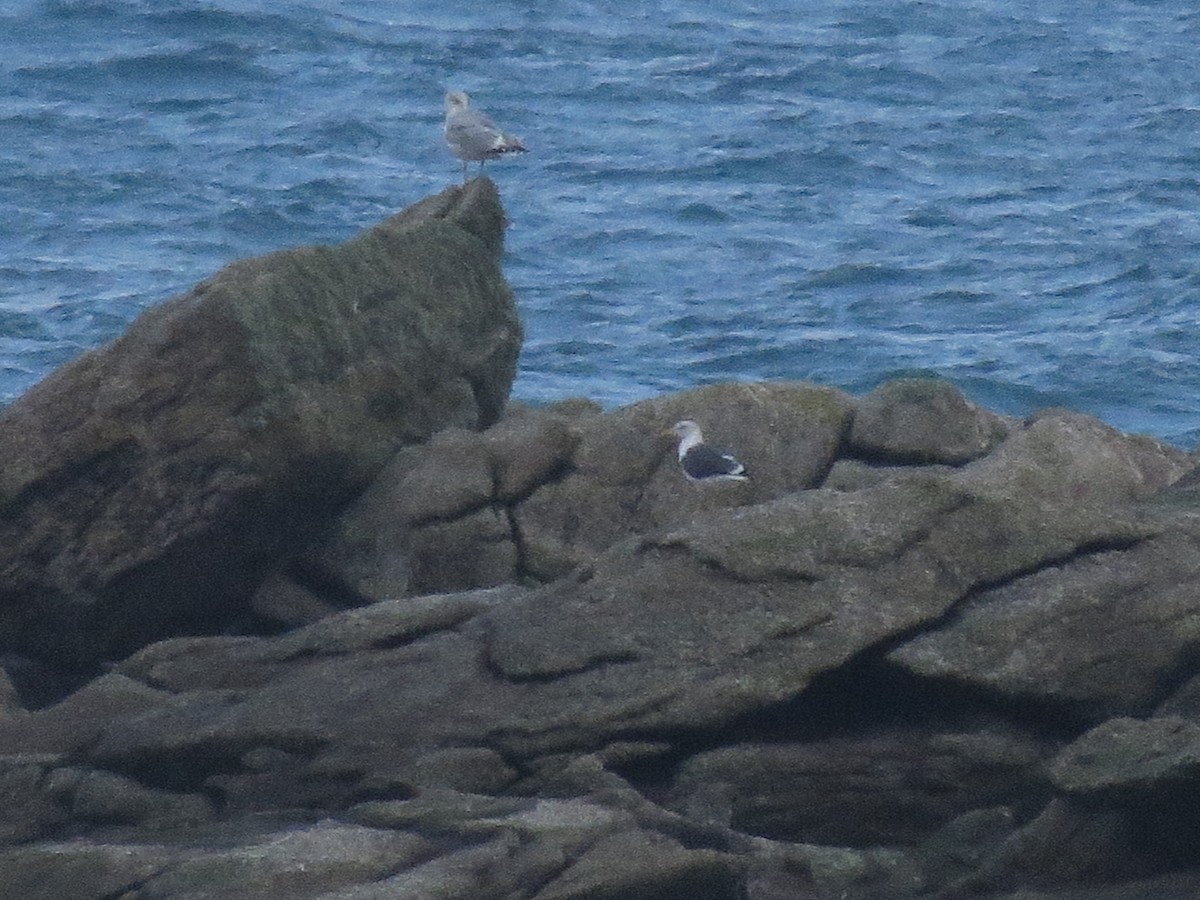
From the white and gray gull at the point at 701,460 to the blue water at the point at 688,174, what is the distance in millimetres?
12994

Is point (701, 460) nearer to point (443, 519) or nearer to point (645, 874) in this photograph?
point (443, 519)

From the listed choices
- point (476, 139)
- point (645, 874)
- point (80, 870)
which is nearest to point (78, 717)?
point (80, 870)

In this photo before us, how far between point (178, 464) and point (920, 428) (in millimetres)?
4287

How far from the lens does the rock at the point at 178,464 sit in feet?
40.5

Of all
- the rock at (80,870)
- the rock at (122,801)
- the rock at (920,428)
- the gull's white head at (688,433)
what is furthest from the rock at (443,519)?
the rock at (80,870)

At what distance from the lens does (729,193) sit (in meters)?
36.3

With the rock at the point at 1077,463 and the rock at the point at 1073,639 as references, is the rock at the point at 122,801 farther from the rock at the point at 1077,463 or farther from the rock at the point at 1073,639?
the rock at the point at 1077,463

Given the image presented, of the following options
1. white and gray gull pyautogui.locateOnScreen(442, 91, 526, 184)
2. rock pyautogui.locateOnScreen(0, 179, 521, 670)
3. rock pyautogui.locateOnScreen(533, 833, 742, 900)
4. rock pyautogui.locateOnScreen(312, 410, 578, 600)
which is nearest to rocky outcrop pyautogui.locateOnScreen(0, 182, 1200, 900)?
rock pyautogui.locateOnScreen(533, 833, 742, 900)

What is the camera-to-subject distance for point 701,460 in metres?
12.8

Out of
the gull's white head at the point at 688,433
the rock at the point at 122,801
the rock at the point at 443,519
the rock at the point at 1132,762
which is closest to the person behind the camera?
the rock at the point at 1132,762

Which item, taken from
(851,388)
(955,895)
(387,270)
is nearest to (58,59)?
(851,388)

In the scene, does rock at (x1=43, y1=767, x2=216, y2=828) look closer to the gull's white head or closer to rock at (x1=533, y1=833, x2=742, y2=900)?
rock at (x1=533, y1=833, x2=742, y2=900)

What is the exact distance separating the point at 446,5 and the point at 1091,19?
14.0 m

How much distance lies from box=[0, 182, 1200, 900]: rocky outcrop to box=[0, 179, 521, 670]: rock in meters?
0.86
